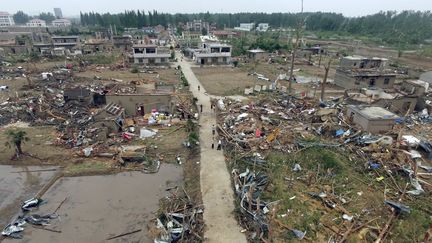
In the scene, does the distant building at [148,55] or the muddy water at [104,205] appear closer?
the muddy water at [104,205]

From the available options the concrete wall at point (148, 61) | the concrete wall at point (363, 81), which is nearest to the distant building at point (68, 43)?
the concrete wall at point (148, 61)

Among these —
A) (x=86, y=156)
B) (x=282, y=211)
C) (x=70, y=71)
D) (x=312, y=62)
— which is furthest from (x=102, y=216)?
(x=312, y=62)

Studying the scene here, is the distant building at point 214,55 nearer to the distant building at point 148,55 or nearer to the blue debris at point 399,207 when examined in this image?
the distant building at point 148,55

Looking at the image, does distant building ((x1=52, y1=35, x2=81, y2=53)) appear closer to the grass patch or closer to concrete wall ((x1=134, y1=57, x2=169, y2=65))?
concrete wall ((x1=134, y1=57, x2=169, y2=65))

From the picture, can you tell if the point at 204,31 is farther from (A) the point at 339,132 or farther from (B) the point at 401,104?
(A) the point at 339,132

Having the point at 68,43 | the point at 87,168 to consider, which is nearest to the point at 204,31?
the point at 68,43

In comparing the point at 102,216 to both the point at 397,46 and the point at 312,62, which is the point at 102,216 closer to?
the point at 312,62
